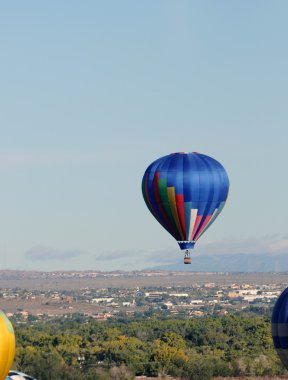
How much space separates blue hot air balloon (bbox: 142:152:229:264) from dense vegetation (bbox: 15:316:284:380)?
1225 cm

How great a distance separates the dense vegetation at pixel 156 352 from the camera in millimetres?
88625

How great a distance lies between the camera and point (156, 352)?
101 meters

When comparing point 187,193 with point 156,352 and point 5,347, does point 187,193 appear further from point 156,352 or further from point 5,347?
point 156,352

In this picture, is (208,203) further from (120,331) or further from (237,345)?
(120,331)

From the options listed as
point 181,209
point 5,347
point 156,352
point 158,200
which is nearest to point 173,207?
point 181,209

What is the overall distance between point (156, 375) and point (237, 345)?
27.9 meters

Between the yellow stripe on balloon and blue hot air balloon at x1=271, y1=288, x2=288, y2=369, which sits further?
the yellow stripe on balloon

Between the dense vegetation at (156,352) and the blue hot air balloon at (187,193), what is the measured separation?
40.2 feet

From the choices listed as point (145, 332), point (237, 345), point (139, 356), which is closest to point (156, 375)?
point (139, 356)

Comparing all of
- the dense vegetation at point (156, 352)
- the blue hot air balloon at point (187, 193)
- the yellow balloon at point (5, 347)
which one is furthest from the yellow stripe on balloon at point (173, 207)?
the yellow balloon at point (5, 347)

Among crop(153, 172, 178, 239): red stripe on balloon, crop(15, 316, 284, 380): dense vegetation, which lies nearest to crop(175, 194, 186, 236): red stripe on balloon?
crop(153, 172, 178, 239): red stripe on balloon

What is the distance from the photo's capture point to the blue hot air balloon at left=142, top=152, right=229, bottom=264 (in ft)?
244

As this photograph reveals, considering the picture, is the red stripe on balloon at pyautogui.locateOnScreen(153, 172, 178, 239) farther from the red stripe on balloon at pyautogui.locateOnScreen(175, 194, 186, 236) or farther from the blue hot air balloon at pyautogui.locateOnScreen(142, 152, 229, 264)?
the red stripe on balloon at pyautogui.locateOnScreen(175, 194, 186, 236)

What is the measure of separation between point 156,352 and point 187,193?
95.1ft
